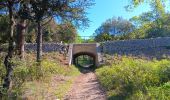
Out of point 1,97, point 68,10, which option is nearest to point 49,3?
point 68,10

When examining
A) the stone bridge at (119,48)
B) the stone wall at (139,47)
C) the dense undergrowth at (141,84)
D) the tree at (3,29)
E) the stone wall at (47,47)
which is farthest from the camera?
the stone wall at (47,47)

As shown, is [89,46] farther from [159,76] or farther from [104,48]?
[159,76]

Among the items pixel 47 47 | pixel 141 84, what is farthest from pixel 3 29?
pixel 141 84

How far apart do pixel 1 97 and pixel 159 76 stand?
6.58 metres

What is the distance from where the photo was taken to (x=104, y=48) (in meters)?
41.1

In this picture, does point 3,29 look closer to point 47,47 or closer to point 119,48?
point 47,47

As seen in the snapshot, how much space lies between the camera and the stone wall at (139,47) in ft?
130

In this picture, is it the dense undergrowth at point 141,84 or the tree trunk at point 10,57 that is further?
the tree trunk at point 10,57

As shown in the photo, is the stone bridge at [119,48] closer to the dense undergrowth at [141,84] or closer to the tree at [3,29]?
the tree at [3,29]

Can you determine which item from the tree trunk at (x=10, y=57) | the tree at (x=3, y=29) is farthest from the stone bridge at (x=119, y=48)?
the tree trunk at (x=10, y=57)

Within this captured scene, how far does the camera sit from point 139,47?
41.4m

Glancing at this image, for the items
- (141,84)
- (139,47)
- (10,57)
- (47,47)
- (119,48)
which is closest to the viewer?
(10,57)

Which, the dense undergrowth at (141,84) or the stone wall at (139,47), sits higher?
the stone wall at (139,47)

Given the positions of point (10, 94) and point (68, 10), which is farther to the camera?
point (68, 10)
